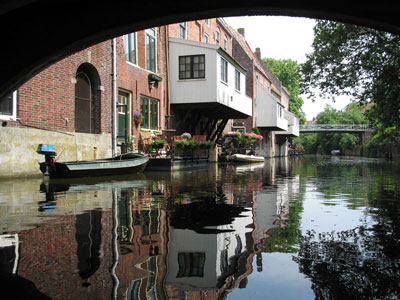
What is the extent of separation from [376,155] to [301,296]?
214 ft

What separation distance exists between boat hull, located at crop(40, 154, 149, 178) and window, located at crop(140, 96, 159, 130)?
5131 millimetres

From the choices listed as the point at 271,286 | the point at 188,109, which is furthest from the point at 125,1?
the point at 188,109

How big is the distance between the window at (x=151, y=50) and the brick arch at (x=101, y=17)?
638 inches

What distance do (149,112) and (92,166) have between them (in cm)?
791

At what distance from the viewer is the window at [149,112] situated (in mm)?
19772

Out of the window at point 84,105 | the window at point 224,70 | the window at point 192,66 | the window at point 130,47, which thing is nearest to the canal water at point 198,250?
the window at point 84,105

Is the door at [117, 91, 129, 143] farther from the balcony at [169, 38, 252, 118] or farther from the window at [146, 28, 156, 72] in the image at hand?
the balcony at [169, 38, 252, 118]

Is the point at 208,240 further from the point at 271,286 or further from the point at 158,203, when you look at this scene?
the point at 158,203

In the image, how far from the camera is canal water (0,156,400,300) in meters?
2.71

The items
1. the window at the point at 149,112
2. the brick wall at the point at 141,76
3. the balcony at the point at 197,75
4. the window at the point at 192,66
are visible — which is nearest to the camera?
the brick wall at the point at 141,76

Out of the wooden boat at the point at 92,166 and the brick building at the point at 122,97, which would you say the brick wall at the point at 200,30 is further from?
the wooden boat at the point at 92,166

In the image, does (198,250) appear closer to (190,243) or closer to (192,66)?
(190,243)

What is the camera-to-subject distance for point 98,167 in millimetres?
12844

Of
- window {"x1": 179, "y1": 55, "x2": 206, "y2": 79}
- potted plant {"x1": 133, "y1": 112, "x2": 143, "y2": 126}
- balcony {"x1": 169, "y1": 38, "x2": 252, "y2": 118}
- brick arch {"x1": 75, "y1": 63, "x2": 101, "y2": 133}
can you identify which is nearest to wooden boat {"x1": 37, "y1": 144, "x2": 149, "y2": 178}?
brick arch {"x1": 75, "y1": 63, "x2": 101, "y2": 133}
